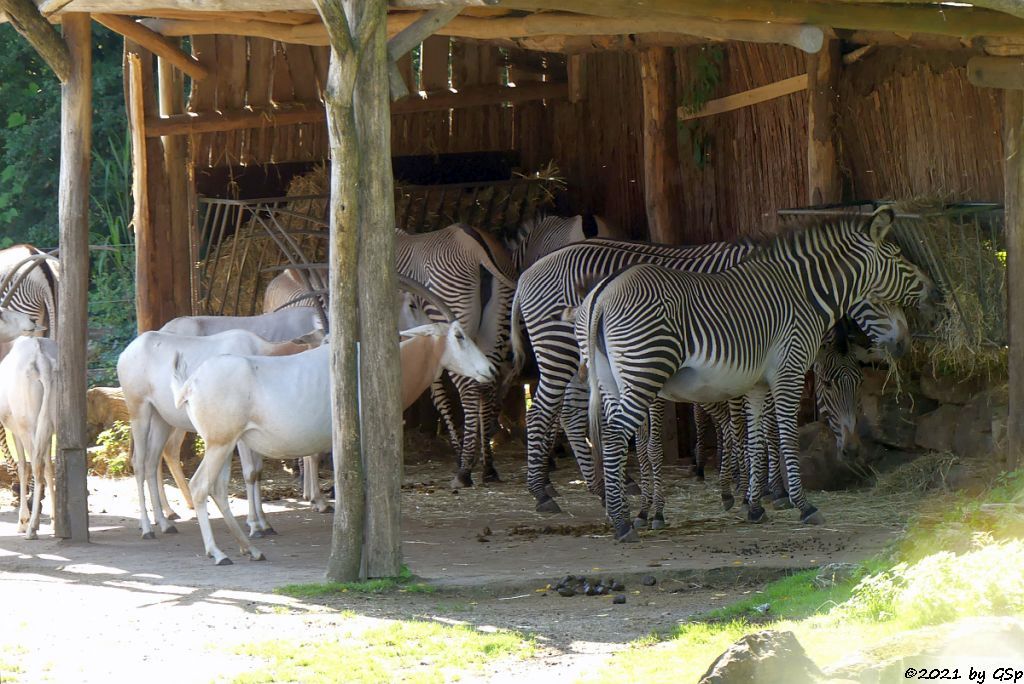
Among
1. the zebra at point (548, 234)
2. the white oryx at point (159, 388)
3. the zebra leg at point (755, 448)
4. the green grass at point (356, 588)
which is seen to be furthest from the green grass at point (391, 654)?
the zebra at point (548, 234)

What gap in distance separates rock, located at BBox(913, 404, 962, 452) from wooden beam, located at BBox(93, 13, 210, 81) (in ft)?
24.4

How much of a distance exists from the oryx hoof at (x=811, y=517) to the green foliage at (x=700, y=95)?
464cm

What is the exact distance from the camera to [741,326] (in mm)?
9555

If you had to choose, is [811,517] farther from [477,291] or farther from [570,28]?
[477,291]

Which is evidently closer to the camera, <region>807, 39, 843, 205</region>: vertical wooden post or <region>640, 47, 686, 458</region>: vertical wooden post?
<region>807, 39, 843, 205</region>: vertical wooden post

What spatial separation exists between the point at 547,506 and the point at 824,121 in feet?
13.3

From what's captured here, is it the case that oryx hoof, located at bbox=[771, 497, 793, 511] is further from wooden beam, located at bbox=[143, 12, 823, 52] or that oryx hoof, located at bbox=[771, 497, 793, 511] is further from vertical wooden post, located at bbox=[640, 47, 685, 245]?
wooden beam, located at bbox=[143, 12, 823, 52]

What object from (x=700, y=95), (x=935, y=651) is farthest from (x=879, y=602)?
(x=700, y=95)

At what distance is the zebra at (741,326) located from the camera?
9109 millimetres

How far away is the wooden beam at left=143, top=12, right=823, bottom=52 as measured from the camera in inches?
346

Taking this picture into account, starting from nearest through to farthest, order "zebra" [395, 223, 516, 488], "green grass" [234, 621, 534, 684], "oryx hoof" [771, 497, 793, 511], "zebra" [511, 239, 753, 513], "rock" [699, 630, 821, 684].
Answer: "rock" [699, 630, 821, 684] < "green grass" [234, 621, 534, 684] < "oryx hoof" [771, 497, 793, 511] < "zebra" [511, 239, 753, 513] < "zebra" [395, 223, 516, 488]

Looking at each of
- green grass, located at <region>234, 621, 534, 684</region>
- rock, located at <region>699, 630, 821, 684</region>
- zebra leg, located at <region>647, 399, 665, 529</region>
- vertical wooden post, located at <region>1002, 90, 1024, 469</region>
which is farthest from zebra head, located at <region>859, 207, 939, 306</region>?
rock, located at <region>699, 630, 821, 684</region>

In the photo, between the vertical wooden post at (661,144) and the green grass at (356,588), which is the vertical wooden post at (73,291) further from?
the vertical wooden post at (661,144)

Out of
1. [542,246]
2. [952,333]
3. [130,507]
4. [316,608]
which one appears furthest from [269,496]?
[952,333]
